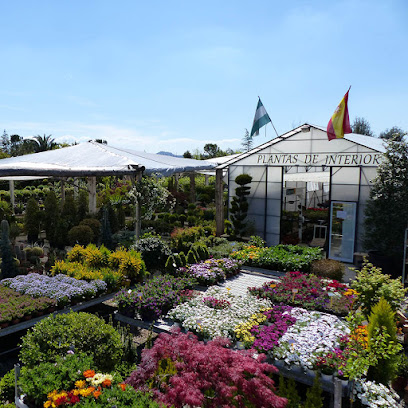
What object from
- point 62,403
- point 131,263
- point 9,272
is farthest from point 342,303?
point 9,272

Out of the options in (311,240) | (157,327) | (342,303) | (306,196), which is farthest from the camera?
(306,196)

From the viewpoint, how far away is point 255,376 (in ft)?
10.7

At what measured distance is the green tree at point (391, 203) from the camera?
8.54 m

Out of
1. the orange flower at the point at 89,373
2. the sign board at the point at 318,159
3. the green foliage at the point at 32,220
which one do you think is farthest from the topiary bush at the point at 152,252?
the green foliage at the point at 32,220

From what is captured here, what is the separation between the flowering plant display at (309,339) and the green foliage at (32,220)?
9961 millimetres

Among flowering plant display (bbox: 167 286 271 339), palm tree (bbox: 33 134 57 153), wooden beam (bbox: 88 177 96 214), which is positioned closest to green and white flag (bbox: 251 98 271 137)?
wooden beam (bbox: 88 177 96 214)

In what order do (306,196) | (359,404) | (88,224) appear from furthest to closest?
(306,196)
(88,224)
(359,404)

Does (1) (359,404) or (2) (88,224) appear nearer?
(1) (359,404)

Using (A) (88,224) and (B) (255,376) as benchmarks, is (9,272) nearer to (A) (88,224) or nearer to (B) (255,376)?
(A) (88,224)

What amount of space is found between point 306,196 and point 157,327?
13.1 metres

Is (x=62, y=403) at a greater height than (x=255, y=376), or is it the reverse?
(x=255, y=376)

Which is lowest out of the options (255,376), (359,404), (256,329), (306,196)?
(359,404)

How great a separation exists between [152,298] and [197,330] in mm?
1103

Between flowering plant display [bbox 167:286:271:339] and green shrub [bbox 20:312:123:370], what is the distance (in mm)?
1296
